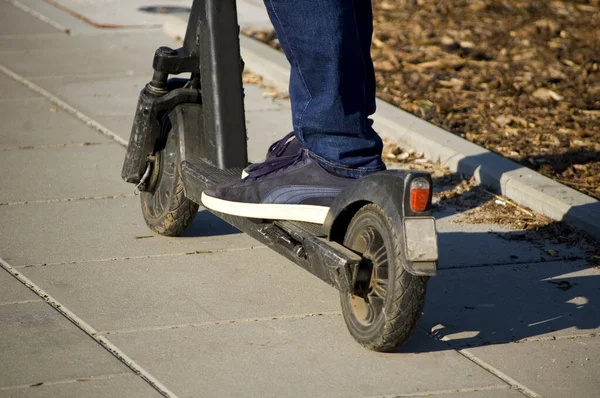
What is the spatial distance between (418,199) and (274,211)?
679mm

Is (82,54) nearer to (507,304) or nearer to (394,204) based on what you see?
(507,304)

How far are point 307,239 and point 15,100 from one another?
13.0ft

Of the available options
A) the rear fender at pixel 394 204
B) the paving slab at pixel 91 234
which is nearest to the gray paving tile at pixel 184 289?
the paving slab at pixel 91 234

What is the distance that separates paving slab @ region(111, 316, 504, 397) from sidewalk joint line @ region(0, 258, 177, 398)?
0.03 meters

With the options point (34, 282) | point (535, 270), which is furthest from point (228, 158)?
point (535, 270)

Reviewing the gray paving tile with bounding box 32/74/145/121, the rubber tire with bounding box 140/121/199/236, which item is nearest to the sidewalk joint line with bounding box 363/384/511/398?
the rubber tire with bounding box 140/121/199/236

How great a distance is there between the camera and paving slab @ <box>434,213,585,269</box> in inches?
183

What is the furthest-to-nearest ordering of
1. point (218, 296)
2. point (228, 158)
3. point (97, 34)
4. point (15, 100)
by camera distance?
point (97, 34)
point (15, 100)
point (228, 158)
point (218, 296)

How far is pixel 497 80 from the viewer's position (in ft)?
24.2

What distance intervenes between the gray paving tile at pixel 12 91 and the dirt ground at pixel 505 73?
7.14ft

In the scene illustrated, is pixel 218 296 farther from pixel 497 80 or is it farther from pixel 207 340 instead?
pixel 497 80

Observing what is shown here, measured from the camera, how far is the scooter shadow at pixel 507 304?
3.88m

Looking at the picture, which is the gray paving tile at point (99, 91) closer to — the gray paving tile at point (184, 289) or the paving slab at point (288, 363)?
the gray paving tile at point (184, 289)

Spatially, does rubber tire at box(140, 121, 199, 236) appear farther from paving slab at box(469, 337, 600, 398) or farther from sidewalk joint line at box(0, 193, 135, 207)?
paving slab at box(469, 337, 600, 398)
